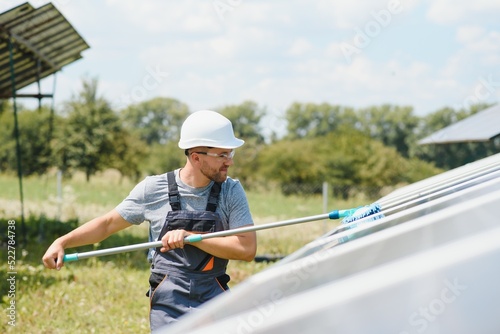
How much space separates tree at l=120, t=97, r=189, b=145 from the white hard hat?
72.3 meters

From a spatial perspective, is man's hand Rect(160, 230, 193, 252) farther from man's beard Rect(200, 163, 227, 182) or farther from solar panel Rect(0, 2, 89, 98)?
solar panel Rect(0, 2, 89, 98)

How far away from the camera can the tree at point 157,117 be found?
76.2 metres

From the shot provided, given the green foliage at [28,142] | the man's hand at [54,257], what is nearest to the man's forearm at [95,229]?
the man's hand at [54,257]

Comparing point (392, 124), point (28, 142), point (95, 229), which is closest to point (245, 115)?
point (392, 124)

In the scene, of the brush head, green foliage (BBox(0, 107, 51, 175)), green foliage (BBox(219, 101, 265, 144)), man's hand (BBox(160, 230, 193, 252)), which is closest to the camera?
the brush head

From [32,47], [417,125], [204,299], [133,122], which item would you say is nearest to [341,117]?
[417,125]

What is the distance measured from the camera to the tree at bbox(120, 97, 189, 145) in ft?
250

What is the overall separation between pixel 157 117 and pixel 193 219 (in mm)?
75914

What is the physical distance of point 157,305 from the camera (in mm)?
3344

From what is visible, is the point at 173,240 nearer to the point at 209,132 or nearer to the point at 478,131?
the point at 209,132

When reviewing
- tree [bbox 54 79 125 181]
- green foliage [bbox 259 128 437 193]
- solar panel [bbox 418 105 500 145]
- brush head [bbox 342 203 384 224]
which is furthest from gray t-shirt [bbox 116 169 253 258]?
green foliage [bbox 259 128 437 193]

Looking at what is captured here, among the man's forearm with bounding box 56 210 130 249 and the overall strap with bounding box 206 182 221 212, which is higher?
the overall strap with bounding box 206 182 221 212

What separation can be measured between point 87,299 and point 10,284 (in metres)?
0.73

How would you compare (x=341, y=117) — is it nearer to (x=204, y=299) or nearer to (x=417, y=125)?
(x=417, y=125)
